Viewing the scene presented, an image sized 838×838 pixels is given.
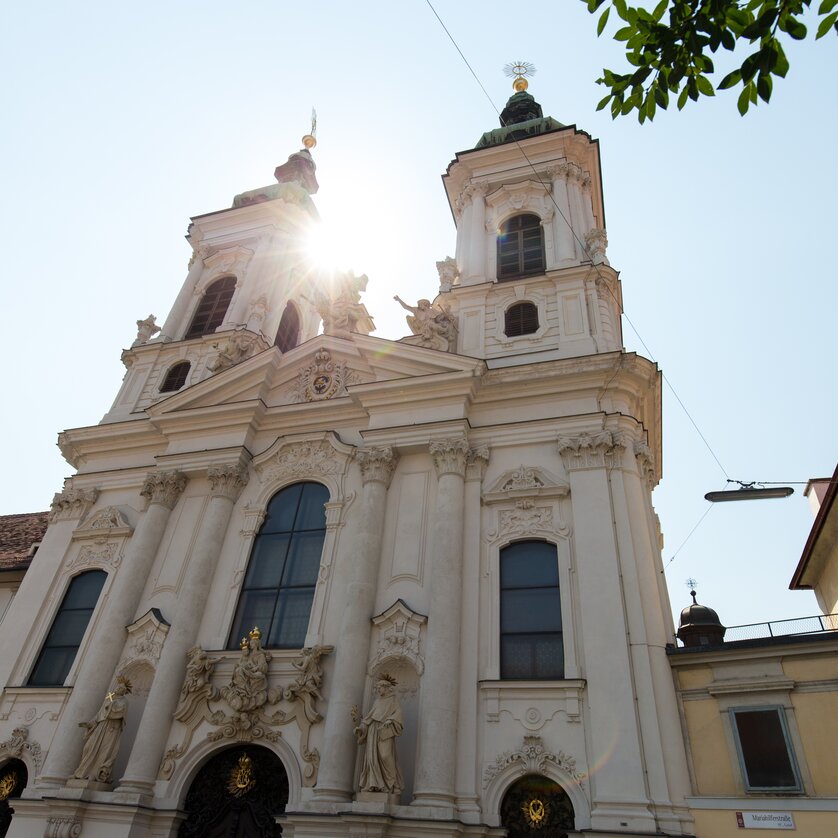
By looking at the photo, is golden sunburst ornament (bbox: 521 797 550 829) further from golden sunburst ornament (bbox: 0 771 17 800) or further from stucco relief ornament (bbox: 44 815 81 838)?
golden sunburst ornament (bbox: 0 771 17 800)

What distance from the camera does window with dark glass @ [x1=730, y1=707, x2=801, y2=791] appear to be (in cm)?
940

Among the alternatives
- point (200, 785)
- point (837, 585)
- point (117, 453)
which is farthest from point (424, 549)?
point (837, 585)

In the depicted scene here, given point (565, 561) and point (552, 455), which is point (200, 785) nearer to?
point (565, 561)

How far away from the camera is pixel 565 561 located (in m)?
12.0

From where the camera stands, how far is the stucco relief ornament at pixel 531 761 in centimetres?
996

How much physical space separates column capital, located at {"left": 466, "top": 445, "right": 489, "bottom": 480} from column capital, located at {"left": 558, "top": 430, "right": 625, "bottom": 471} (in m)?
1.60

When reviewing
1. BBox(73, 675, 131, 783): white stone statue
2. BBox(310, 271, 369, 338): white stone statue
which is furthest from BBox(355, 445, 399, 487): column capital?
BBox(73, 675, 131, 783): white stone statue

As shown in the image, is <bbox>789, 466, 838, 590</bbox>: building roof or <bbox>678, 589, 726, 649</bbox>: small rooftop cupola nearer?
<bbox>789, 466, 838, 590</bbox>: building roof

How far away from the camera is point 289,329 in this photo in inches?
888

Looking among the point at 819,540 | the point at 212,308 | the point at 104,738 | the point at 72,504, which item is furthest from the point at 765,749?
the point at 212,308

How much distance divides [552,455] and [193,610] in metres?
7.68

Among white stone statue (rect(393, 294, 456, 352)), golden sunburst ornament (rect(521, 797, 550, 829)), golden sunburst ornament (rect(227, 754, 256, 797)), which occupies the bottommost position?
golden sunburst ornament (rect(521, 797, 550, 829))

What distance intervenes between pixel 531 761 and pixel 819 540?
12.1m

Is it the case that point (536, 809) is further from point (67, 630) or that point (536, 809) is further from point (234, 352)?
point (234, 352)
